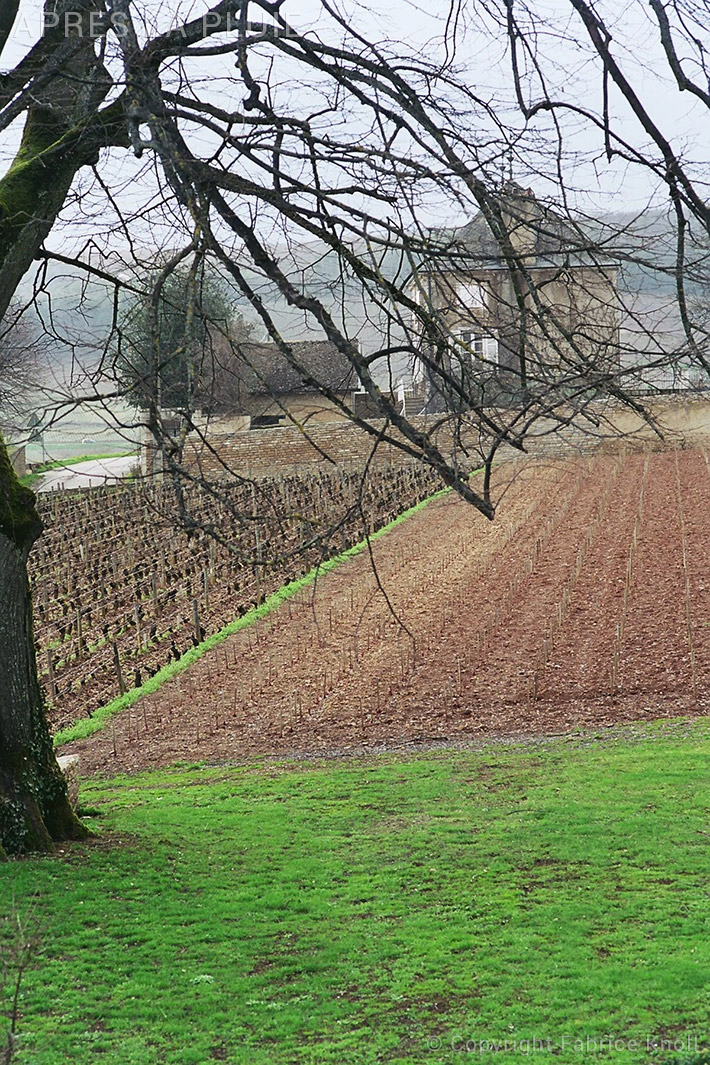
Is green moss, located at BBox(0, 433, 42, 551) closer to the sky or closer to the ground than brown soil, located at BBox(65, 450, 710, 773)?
closer to the sky

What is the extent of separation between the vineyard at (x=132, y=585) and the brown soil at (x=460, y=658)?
1006mm

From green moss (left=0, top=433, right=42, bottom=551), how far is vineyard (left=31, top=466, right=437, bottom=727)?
→ 4.15 m

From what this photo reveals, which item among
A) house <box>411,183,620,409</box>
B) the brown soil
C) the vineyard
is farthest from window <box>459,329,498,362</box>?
the vineyard

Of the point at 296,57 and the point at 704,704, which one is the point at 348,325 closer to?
the point at 296,57

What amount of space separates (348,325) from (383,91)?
4.79ft

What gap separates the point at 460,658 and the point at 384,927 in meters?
8.70

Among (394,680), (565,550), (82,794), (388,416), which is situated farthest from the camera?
(565,550)

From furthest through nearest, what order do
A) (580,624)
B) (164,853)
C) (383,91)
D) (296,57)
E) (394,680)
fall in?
(580,624), (394,680), (164,853), (296,57), (383,91)

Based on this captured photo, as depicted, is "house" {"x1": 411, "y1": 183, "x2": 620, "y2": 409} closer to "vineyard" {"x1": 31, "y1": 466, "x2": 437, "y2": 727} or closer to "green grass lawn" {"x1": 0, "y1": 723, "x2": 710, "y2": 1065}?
"green grass lawn" {"x1": 0, "y1": 723, "x2": 710, "y2": 1065}

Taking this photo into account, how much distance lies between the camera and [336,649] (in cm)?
1565

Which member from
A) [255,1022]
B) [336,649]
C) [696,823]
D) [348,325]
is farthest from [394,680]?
[255,1022]

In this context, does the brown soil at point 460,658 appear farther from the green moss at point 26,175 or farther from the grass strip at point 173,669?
the green moss at point 26,175

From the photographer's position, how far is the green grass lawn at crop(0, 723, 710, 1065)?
4582 mm

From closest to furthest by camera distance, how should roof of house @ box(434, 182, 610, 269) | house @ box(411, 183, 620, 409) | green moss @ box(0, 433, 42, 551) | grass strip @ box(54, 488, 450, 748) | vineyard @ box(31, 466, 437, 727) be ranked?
house @ box(411, 183, 620, 409)
roof of house @ box(434, 182, 610, 269)
green moss @ box(0, 433, 42, 551)
grass strip @ box(54, 488, 450, 748)
vineyard @ box(31, 466, 437, 727)
